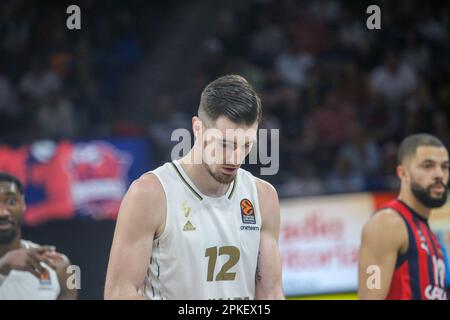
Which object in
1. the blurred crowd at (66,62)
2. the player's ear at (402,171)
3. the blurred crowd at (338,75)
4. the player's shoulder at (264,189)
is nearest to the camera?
the player's shoulder at (264,189)

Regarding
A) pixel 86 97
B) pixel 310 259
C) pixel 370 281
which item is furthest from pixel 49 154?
pixel 370 281

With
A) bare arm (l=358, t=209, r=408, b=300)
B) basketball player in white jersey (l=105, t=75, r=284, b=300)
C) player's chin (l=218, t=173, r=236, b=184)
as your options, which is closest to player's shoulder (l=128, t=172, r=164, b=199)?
basketball player in white jersey (l=105, t=75, r=284, b=300)

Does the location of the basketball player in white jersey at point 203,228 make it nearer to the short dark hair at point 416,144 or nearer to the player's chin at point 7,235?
the player's chin at point 7,235

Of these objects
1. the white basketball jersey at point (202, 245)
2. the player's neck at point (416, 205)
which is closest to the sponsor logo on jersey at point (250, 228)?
the white basketball jersey at point (202, 245)

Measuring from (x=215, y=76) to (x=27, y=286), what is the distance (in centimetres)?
624

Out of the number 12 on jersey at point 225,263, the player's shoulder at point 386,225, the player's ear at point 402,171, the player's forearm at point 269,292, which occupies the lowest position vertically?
the player's forearm at point 269,292

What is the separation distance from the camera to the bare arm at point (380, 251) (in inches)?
217

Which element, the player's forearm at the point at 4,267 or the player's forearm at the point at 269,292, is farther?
the player's forearm at the point at 4,267

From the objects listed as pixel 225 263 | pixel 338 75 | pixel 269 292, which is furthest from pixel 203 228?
pixel 338 75

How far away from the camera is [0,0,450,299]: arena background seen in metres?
8.73

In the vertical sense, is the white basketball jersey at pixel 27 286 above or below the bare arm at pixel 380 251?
below

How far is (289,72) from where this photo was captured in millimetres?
11289

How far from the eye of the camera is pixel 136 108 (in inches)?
441
